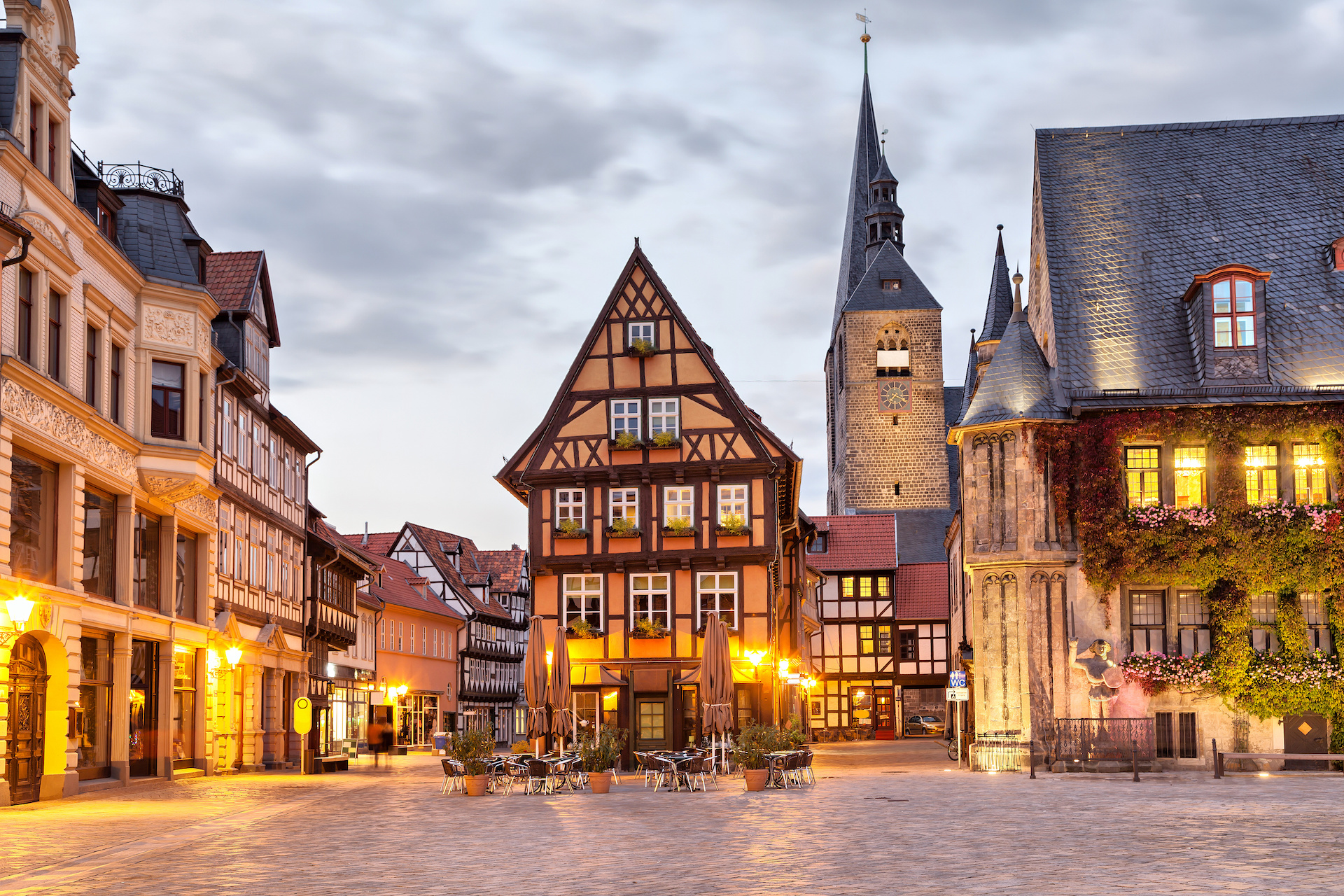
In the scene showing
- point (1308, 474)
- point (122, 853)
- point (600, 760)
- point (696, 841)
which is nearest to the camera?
point (122, 853)

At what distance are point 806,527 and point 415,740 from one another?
73.3 ft

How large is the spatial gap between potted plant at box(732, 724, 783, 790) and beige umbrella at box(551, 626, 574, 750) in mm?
5798

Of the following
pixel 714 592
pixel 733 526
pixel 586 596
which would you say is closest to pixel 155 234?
pixel 586 596

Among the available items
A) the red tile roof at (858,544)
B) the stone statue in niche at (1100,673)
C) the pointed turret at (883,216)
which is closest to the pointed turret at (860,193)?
the pointed turret at (883,216)

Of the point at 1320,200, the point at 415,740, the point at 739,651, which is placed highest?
the point at 1320,200

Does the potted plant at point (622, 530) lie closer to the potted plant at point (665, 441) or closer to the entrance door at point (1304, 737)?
the potted plant at point (665, 441)

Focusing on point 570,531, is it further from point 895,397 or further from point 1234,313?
point 895,397

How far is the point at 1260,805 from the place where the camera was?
20312 millimetres

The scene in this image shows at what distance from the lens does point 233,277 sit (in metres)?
37.6

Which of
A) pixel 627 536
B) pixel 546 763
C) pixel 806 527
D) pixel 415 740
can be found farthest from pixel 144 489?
pixel 415 740

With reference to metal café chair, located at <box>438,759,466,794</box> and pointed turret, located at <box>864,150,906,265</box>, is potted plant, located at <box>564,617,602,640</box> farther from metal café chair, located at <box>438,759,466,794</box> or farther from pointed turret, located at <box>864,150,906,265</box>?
pointed turret, located at <box>864,150,906,265</box>

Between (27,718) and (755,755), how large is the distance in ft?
38.1

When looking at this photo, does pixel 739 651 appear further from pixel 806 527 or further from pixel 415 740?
pixel 415 740

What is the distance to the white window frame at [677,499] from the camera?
38.2 m
